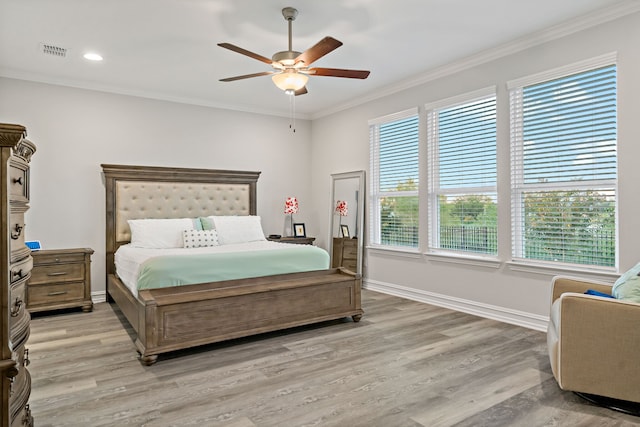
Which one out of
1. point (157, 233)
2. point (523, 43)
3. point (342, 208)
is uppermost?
point (523, 43)

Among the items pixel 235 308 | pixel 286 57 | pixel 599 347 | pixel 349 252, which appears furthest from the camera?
pixel 349 252

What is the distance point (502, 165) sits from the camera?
4.13 metres

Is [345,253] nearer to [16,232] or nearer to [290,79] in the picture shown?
[290,79]

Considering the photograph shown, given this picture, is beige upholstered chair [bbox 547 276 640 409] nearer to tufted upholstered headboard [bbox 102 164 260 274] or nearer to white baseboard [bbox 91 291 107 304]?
tufted upholstered headboard [bbox 102 164 260 274]

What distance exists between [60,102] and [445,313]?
5140 millimetres

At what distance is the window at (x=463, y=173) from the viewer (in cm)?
430

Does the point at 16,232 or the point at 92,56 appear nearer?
the point at 16,232

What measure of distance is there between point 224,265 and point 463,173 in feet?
9.20

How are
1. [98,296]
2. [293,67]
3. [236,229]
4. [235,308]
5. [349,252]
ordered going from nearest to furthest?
[293,67] → [235,308] → [98,296] → [236,229] → [349,252]

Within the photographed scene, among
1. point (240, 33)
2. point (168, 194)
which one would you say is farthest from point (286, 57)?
point (168, 194)

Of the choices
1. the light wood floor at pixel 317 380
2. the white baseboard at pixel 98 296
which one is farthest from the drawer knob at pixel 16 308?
the white baseboard at pixel 98 296

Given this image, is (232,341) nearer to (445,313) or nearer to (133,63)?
(445,313)

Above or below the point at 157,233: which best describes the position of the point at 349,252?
below

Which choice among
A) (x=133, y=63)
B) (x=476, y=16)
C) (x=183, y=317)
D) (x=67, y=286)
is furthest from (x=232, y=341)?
(x=476, y=16)
